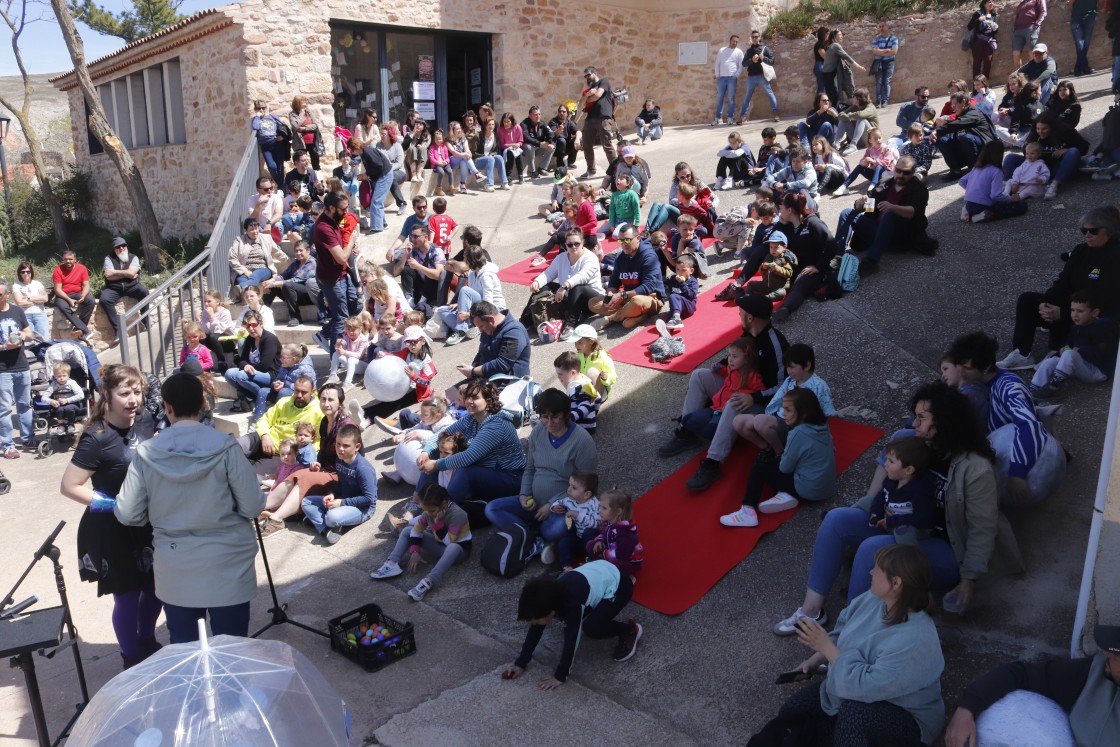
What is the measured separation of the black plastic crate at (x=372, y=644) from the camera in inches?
200

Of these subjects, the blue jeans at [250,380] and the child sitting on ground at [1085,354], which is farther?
the blue jeans at [250,380]

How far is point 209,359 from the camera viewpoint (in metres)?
10.1

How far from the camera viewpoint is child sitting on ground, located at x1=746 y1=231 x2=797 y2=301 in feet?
28.4

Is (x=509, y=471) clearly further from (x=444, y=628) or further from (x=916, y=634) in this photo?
(x=916, y=634)

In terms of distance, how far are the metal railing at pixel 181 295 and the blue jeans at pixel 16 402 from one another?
110 centimetres

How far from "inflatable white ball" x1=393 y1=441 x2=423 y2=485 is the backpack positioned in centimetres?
133

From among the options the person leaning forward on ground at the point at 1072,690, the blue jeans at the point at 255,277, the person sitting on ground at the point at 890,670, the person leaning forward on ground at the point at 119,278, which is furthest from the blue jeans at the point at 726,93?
the person leaning forward on ground at the point at 1072,690

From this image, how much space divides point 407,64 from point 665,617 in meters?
14.3

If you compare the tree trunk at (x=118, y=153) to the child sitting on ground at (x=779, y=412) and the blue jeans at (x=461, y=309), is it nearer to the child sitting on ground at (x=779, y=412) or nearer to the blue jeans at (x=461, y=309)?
the blue jeans at (x=461, y=309)

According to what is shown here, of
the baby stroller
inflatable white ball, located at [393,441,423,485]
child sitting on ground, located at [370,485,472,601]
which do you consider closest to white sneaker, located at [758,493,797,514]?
child sitting on ground, located at [370,485,472,601]

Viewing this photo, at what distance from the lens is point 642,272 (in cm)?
938

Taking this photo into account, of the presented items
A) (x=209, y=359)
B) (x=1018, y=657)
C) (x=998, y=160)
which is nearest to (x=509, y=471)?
(x=1018, y=657)

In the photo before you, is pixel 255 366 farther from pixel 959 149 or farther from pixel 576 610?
pixel 959 149

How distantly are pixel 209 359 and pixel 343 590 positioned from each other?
16.3ft
